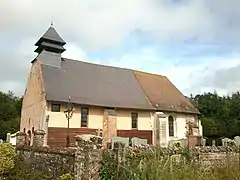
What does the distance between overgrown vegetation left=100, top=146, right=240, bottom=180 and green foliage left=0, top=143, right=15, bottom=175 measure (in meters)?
6.43

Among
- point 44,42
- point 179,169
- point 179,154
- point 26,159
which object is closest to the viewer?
point 179,169

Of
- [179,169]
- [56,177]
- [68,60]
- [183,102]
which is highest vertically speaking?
[68,60]

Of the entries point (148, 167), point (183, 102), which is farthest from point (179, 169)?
point (183, 102)

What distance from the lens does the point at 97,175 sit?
9.69 metres

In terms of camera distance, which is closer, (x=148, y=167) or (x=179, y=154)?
(x=148, y=167)

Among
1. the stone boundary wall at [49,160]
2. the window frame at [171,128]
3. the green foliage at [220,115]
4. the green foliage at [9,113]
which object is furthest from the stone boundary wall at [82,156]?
the green foliage at [9,113]

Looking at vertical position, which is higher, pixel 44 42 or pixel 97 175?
pixel 44 42

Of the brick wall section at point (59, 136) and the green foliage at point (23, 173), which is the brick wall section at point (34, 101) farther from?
the green foliage at point (23, 173)

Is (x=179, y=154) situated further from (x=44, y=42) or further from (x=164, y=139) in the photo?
(x=44, y=42)

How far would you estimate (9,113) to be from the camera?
5681 cm

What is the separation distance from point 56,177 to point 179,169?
5.94 meters

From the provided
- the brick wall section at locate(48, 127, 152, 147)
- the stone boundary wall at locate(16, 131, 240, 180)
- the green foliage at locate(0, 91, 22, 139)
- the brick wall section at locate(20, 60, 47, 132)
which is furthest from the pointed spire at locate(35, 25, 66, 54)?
the green foliage at locate(0, 91, 22, 139)

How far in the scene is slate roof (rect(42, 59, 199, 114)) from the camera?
93.2 feet

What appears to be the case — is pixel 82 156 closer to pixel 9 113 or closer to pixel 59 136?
pixel 59 136
